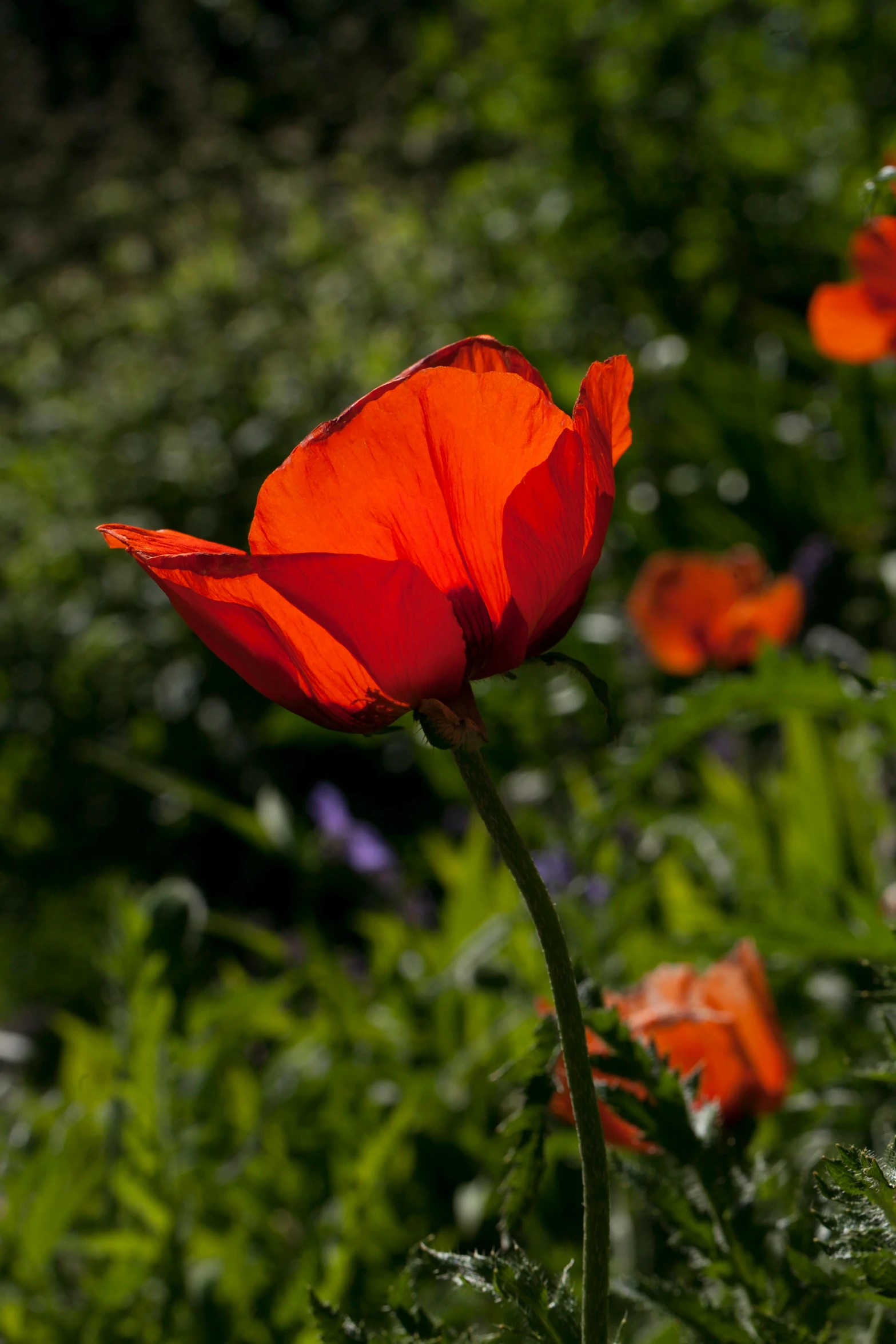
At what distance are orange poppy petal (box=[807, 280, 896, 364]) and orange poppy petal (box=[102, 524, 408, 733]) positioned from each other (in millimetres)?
551

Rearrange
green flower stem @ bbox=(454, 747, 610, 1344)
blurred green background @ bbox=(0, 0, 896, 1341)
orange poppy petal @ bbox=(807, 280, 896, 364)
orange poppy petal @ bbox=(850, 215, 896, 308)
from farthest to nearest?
1. blurred green background @ bbox=(0, 0, 896, 1341)
2. orange poppy petal @ bbox=(807, 280, 896, 364)
3. orange poppy petal @ bbox=(850, 215, 896, 308)
4. green flower stem @ bbox=(454, 747, 610, 1344)

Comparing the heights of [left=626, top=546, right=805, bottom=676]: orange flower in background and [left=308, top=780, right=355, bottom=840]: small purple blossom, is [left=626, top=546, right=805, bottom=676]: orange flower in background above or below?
above

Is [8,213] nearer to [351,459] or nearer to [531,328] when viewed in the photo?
[531,328]

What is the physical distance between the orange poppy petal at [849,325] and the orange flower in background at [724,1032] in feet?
1.43

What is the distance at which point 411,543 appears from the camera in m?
0.48

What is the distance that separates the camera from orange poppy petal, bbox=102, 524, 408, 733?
442 mm

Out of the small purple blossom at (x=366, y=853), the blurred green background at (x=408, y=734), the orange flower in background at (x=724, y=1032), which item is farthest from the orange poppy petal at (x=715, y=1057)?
the small purple blossom at (x=366, y=853)

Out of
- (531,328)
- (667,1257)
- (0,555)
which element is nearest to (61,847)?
(0,555)

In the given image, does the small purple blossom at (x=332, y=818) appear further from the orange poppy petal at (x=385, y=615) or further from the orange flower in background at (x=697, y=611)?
the orange poppy petal at (x=385, y=615)

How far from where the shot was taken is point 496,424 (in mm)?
454

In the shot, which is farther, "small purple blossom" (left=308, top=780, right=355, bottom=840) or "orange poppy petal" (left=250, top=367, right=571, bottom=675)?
"small purple blossom" (left=308, top=780, right=355, bottom=840)

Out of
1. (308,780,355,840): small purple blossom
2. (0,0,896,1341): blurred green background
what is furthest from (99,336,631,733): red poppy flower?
(308,780,355,840): small purple blossom

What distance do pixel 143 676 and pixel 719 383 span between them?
1.50 m

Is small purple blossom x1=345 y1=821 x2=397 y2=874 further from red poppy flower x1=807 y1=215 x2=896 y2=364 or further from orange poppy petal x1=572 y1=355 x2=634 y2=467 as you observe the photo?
orange poppy petal x1=572 y1=355 x2=634 y2=467
